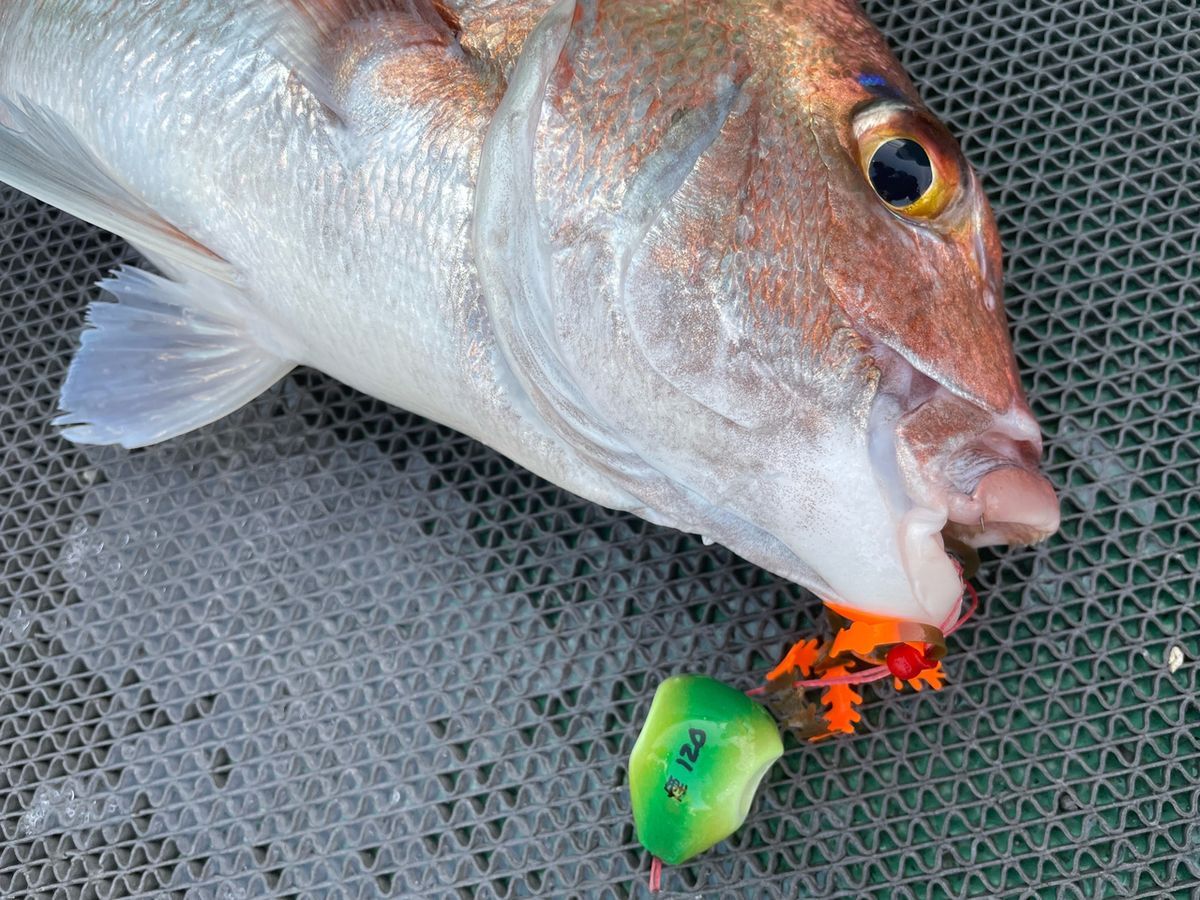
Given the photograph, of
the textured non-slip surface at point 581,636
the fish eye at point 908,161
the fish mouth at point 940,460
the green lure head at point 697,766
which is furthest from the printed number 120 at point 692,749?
the fish eye at point 908,161

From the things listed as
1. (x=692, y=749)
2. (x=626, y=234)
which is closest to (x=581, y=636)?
(x=692, y=749)

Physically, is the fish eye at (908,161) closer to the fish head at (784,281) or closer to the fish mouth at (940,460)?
the fish head at (784,281)

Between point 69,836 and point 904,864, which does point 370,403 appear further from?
point 904,864

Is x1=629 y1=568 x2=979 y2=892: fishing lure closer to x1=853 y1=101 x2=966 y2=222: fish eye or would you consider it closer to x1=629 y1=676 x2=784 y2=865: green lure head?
x1=629 y1=676 x2=784 y2=865: green lure head

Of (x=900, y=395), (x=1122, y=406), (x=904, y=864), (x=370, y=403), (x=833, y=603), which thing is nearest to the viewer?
(x=900, y=395)

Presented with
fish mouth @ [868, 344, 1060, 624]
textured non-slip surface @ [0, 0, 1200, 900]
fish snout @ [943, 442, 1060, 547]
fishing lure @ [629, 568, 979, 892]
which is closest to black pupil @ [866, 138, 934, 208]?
fish mouth @ [868, 344, 1060, 624]

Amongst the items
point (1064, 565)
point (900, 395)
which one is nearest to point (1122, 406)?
point (1064, 565)

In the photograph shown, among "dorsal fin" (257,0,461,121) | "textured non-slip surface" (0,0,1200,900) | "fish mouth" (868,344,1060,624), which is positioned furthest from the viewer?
"textured non-slip surface" (0,0,1200,900)
